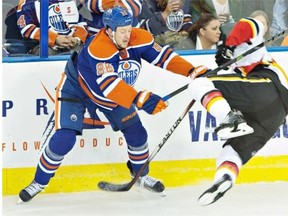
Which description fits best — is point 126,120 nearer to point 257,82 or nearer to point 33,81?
point 33,81

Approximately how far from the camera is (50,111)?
4207mm

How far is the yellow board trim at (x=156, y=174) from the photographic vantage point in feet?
13.8

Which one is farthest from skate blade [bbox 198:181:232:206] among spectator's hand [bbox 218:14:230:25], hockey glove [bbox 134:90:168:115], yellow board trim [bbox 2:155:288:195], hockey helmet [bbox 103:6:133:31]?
spectator's hand [bbox 218:14:230:25]

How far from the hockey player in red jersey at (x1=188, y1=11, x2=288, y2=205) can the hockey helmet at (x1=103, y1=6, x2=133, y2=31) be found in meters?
0.43

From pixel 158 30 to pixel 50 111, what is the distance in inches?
26.3

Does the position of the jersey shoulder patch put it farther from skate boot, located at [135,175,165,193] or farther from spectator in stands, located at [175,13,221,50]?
skate boot, located at [135,175,165,193]

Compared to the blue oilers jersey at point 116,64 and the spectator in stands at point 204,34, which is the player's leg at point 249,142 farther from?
the spectator in stands at point 204,34

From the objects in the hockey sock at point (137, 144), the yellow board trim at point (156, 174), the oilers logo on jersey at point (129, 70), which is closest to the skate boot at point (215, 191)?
the hockey sock at point (137, 144)

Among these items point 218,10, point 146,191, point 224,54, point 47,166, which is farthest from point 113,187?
point 218,10

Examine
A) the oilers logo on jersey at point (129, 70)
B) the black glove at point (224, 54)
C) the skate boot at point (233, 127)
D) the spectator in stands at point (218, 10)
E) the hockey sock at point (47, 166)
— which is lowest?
the hockey sock at point (47, 166)

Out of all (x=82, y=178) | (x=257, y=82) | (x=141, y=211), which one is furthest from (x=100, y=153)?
(x=257, y=82)

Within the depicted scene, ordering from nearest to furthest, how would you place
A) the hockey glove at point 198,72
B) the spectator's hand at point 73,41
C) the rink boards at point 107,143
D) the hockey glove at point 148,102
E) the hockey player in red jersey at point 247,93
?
the hockey player in red jersey at point 247,93 → the hockey glove at point 148,102 → the hockey glove at point 198,72 → the rink boards at point 107,143 → the spectator's hand at point 73,41

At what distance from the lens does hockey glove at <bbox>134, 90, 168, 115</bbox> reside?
12.2 ft

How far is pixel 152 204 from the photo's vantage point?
415 centimetres
